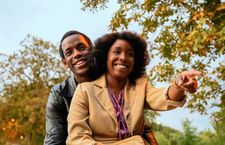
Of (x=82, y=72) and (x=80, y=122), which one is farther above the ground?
(x=82, y=72)

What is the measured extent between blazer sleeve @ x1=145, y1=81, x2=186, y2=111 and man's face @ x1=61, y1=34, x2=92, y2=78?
1.55ft

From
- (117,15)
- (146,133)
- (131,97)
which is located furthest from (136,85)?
(117,15)

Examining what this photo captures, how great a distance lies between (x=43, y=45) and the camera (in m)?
22.5

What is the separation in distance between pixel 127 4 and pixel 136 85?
18.7ft

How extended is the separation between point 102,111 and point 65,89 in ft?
2.03

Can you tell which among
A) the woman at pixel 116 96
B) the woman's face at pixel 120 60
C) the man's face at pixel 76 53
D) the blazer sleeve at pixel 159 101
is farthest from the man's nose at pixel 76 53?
the blazer sleeve at pixel 159 101

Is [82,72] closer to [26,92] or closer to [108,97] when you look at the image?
[108,97]

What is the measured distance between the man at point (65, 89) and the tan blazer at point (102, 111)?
0.39 m

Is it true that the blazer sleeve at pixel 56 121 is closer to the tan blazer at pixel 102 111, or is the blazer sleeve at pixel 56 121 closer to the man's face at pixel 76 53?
the man's face at pixel 76 53

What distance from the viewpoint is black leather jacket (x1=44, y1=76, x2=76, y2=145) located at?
8.18 ft

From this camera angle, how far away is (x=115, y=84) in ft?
7.00

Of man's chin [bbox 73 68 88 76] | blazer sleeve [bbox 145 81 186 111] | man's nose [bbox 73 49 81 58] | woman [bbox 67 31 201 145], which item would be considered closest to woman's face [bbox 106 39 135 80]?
woman [bbox 67 31 201 145]

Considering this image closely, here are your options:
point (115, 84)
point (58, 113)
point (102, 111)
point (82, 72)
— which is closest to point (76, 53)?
point (82, 72)

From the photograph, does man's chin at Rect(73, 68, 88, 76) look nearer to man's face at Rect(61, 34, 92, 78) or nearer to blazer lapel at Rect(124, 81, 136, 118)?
man's face at Rect(61, 34, 92, 78)
